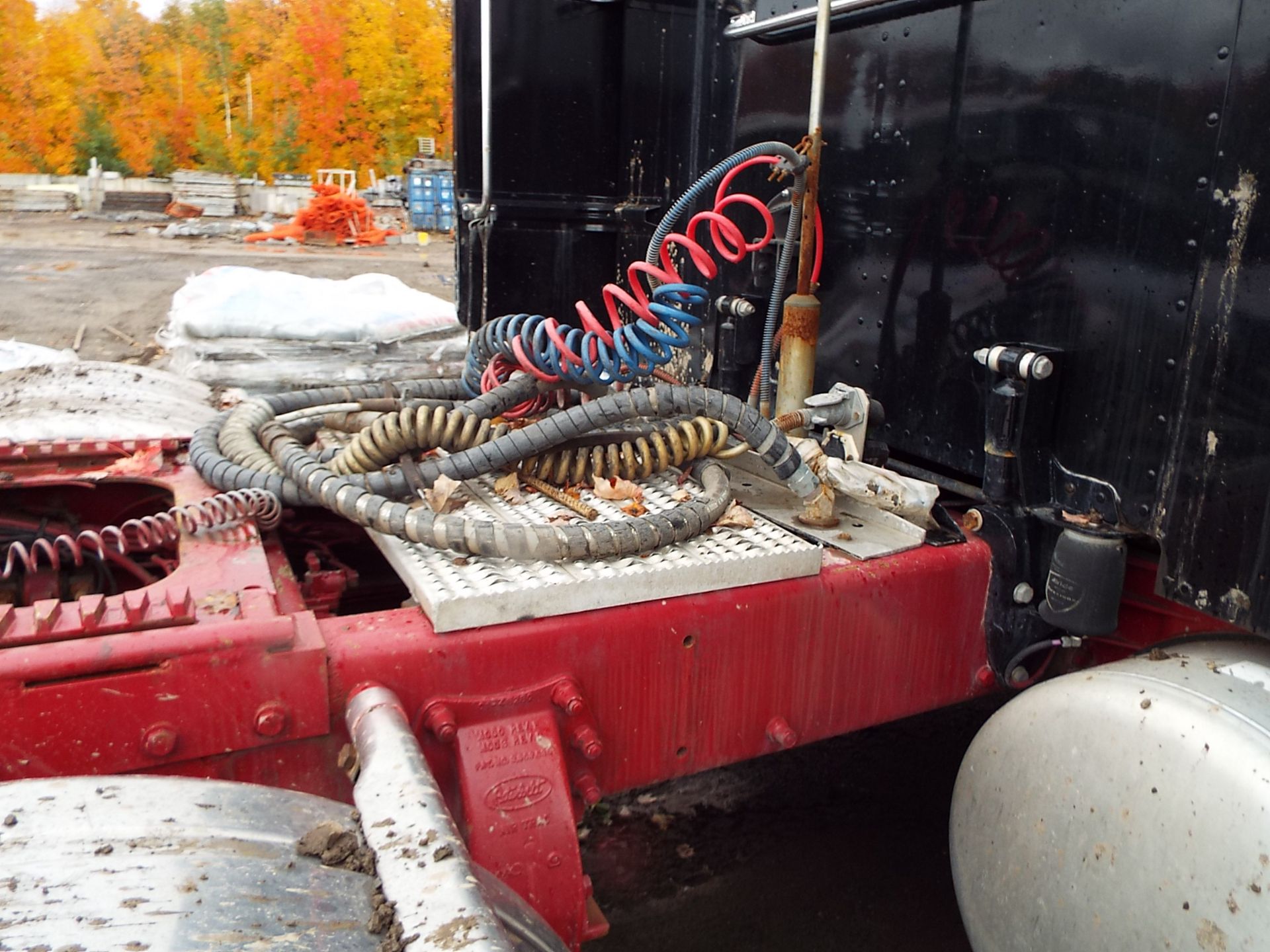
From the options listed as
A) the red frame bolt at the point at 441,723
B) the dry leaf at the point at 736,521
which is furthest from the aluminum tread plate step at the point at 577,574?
the red frame bolt at the point at 441,723

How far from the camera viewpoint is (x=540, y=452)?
214 cm

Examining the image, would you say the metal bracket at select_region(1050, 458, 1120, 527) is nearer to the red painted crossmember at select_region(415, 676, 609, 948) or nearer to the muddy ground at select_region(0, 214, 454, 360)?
the red painted crossmember at select_region(415, 676, 609, 948)

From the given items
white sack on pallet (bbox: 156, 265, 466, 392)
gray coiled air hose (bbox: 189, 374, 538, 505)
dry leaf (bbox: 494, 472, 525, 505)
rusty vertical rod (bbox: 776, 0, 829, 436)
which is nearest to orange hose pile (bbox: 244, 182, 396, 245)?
white sack on pallet (bbox: 156, 265, 466, 392)

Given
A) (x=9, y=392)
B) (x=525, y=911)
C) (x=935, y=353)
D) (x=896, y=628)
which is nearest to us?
(x=525, y=911)

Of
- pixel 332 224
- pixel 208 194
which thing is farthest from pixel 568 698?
pixel 208 194

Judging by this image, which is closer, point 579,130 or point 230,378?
point 579,130

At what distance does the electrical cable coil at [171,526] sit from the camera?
1.80 m

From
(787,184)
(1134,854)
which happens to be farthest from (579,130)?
(1134,854)

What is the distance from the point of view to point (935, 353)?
7.27 feet

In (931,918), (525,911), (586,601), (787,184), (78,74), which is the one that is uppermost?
(78,74)

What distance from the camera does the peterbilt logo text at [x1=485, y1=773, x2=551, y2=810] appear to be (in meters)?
1.52

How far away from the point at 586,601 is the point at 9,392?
224cm

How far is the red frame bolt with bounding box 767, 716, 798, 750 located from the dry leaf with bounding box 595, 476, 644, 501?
1.77 feet

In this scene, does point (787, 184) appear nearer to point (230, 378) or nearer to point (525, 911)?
point (525, 911)
